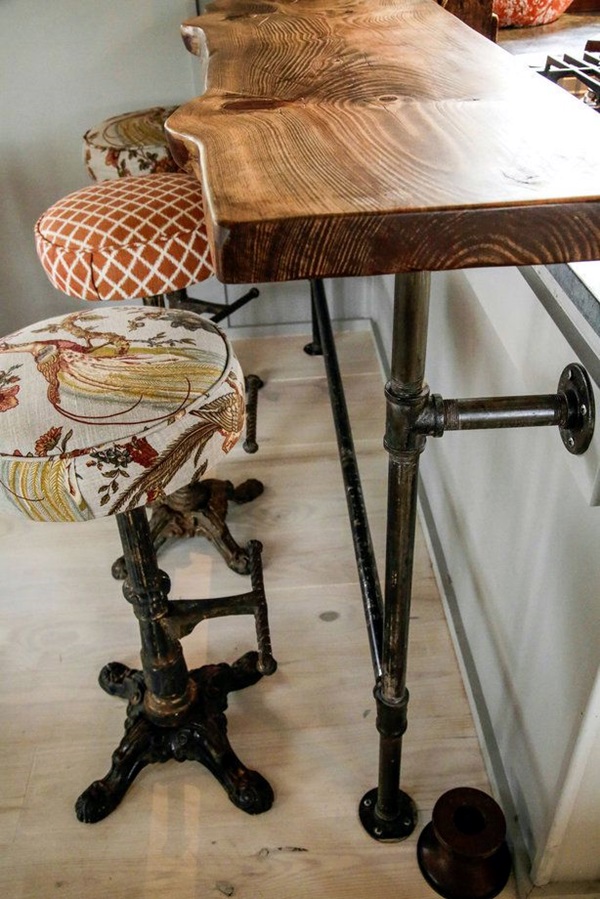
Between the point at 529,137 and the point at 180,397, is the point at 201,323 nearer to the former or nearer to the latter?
the point at 180,397

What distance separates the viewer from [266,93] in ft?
2.46

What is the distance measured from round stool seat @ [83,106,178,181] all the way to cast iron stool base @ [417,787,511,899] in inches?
48.9

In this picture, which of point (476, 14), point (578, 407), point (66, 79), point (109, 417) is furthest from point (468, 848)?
point (66, 79)

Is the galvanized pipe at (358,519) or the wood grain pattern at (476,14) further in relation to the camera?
the wood grain pattern at (476,14)

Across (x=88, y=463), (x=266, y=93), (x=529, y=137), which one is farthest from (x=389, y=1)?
(x=88, y=463)

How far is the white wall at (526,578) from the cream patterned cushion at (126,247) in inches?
17.4

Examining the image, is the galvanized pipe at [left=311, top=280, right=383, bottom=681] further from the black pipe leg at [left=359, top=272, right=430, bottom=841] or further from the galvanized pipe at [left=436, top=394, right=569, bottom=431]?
the galvanized pipe at [left=436, top=394, right=569, bottom=431]

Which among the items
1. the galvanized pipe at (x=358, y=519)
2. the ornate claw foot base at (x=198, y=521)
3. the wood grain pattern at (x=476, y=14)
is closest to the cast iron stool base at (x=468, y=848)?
the galvanized pipe at (x=358, y=519)

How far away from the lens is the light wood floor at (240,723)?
3.52 feet

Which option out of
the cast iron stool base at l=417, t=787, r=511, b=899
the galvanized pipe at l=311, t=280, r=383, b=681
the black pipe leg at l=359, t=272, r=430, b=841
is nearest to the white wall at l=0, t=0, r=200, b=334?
the galvanized pipe at l=311, t=280, r=383, b=681

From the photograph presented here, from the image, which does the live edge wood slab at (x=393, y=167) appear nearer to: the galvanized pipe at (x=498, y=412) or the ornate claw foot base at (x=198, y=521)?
the galvanized pipe at (x=498, y=412)

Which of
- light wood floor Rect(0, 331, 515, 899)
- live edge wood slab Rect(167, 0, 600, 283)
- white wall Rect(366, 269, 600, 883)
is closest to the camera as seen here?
live edge wood slab Rect(167, 0, 600, 283)

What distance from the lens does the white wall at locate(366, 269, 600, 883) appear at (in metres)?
0.80

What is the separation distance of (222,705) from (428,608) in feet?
1.44
